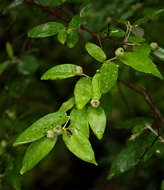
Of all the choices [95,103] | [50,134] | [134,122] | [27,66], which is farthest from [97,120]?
[27,66]

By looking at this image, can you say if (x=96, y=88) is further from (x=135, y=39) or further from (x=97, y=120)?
(x=135, y=39)

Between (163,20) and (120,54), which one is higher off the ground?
(120,54)

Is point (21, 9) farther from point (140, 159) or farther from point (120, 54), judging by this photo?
point (140, 159)

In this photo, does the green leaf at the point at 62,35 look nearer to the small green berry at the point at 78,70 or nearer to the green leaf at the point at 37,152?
the small green berry at the point at 78,70

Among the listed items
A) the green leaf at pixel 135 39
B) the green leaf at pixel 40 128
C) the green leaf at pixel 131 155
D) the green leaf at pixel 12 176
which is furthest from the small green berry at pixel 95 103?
the green leaf at pixel 12 176

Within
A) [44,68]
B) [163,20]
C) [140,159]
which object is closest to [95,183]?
[44,68]
